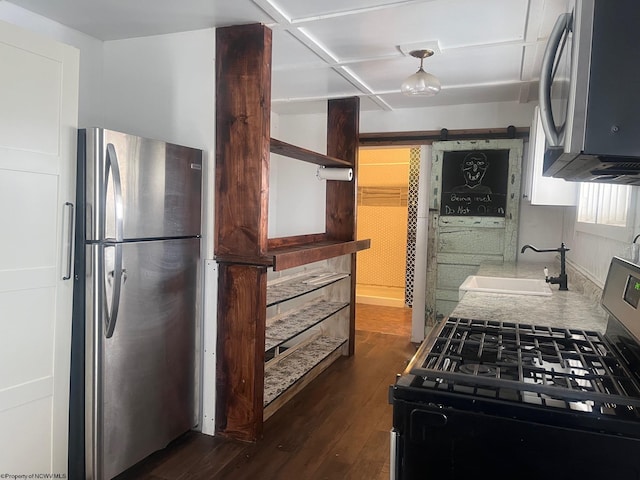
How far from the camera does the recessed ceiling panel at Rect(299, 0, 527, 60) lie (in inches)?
88.8

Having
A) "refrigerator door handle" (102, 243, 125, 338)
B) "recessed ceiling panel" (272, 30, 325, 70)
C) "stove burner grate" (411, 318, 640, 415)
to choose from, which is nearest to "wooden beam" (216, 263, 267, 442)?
"refrigerator door handle" (102, 243, 125, 338)

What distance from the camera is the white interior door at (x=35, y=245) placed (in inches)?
70.0

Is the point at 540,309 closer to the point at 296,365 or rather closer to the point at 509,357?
the point at 509,357

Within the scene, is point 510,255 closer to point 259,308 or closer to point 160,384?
point 259,308

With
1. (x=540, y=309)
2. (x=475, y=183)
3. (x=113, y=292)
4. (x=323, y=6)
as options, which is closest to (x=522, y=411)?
(x=540, y=309)

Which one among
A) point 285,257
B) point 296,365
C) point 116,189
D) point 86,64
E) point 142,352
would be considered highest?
point 86,64

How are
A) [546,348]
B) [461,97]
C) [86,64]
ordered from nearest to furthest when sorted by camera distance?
[546,348], [86,64], [461,97]

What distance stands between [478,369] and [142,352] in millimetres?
1671

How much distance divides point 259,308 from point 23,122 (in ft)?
4.54

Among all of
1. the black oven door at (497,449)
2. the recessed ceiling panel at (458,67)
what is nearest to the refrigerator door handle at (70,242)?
the black oven door at (497,449)

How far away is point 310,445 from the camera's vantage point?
2629 millimetres

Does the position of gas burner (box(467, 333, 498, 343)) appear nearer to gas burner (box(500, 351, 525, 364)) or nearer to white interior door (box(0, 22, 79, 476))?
gas burner (box(500, 351, 525, 364))

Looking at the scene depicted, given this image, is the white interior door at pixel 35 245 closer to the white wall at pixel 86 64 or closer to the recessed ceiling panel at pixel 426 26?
the white wall at pixel 86 64

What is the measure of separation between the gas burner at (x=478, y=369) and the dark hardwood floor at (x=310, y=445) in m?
1.35
